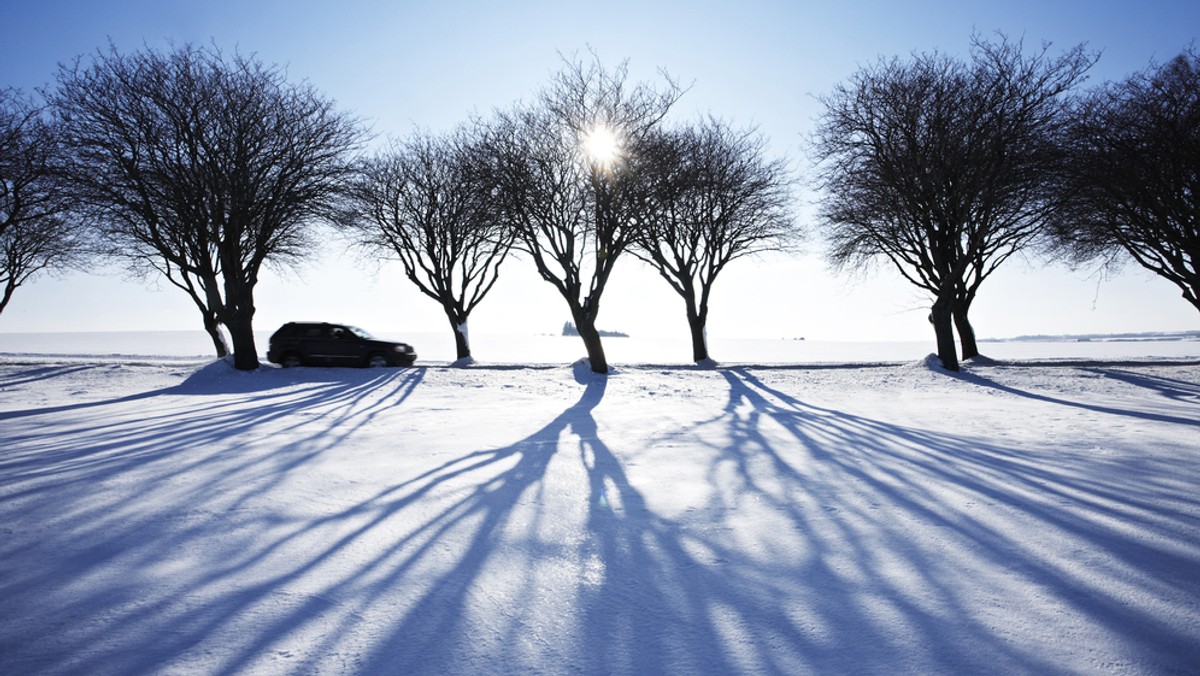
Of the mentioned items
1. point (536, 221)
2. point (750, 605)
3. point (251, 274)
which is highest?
point (536, 221)

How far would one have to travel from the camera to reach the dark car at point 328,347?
66.9 ft

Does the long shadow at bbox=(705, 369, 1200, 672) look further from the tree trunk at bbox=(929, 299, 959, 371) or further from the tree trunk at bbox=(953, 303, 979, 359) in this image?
the tree trunk at bbox=(953, 303, 979, 359)

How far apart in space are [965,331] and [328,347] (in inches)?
999

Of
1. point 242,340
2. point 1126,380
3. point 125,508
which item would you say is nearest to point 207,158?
point 242,340

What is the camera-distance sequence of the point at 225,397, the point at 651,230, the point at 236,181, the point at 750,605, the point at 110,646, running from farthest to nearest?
the point at 651,230 → the point at 236,181 → the point at 225,397 → the point at 750,605 → the point at 110,646

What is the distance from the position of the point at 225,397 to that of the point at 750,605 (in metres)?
13.4

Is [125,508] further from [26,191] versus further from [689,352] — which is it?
[689,352]

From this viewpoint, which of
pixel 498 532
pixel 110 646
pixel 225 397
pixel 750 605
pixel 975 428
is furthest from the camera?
pixel 225 397

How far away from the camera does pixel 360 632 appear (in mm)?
2666

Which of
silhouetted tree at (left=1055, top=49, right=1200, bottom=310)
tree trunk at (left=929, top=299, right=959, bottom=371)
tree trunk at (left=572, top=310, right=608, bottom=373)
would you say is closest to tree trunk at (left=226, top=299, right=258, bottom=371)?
tree trunk at (left=572, top=310, right=608, bottom=373)

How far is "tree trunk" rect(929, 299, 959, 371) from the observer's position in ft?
62.7

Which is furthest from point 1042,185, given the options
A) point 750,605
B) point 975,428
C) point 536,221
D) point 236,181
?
point 236,181

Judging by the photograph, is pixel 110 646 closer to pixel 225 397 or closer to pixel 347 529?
pixel 347 529

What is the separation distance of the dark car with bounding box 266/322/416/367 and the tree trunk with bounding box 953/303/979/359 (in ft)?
74.1
